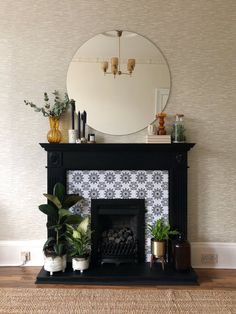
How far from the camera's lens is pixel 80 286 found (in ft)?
8.77

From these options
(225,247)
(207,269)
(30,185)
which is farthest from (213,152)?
(30,185)

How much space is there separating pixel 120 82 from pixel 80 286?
1.88m

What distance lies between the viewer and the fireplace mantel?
9.88 feet

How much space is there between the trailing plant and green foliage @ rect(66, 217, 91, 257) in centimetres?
5

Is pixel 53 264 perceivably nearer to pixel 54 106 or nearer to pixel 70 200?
pixel 70 200

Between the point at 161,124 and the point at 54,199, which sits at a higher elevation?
the point at 161,124

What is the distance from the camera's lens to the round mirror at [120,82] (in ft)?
10.1

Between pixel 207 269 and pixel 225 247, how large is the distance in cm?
28

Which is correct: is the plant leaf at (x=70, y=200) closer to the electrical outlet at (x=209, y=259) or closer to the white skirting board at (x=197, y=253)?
the white skirting board at (x=197, y=253)

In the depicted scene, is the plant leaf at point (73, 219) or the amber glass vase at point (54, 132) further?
the amber glass vase at point (54, 132)

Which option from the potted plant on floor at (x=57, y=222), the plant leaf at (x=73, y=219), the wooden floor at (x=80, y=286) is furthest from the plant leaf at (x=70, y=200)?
the wooden floor at (x=80, y=286)

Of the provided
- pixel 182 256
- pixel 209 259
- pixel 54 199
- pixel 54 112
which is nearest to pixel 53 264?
pixel 54 199

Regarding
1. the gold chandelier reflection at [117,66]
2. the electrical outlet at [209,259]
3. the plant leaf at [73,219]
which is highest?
the gold chandelier reflection at [117,66]

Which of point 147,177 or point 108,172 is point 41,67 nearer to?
point 108,172
